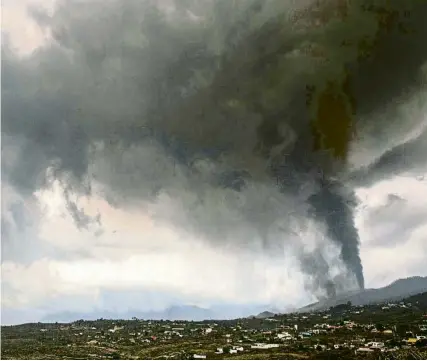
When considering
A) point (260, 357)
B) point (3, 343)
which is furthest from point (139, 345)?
point (260, 357)

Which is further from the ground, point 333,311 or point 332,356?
point 333,311

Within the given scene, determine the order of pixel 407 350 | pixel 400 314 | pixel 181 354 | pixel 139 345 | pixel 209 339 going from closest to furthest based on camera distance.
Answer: pixel 407 350 → pixel 181 354 → pixel 139 345 → pixel 209 339 → pixel 400 314

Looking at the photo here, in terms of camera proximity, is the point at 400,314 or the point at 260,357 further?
the point at 400,314

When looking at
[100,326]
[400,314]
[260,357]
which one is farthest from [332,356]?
[100,326]

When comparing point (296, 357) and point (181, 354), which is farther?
point (181, 354)

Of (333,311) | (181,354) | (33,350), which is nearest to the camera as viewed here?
(181,354)

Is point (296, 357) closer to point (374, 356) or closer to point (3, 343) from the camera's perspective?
point (374, 356)

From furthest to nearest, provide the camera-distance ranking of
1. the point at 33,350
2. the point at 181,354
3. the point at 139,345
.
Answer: the point at 139,345
the point at 33,350
the point at 181,354

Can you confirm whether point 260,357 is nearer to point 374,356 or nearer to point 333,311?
point 374,356

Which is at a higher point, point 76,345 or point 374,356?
point 76,345
